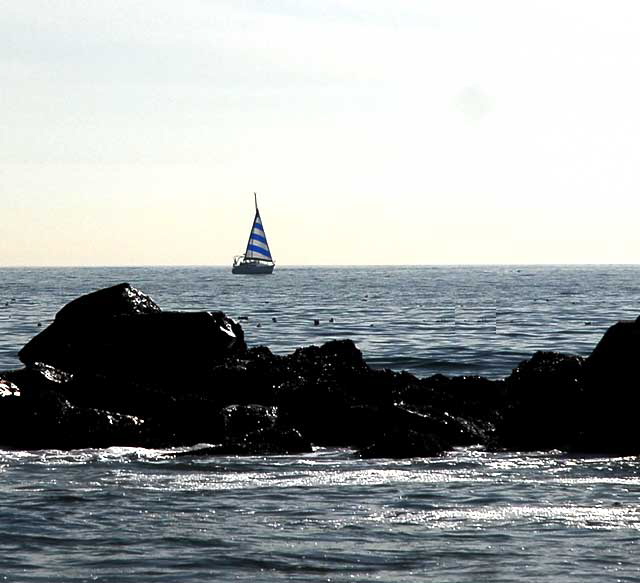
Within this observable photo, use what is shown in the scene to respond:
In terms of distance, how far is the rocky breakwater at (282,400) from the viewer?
22.4m

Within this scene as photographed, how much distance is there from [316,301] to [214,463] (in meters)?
79.2

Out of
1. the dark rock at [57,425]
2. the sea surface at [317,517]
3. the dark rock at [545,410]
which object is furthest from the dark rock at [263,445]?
the dark rock at [545,410]

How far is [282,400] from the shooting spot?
24797 mm

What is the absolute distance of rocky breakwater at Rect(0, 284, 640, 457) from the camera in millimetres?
22359

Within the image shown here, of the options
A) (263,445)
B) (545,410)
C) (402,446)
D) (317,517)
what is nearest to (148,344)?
(263,445)

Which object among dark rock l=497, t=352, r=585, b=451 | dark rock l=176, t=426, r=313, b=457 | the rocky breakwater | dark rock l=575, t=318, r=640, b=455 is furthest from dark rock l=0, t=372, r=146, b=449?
dark rock l=575, t=318, r=640, b=455

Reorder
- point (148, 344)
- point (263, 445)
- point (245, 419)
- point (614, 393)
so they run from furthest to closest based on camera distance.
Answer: point (148, 344)
point (245, 419)
point (614, 393)
point (263, 445)

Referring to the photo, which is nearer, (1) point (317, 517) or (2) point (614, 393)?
(1) point (317, 517)

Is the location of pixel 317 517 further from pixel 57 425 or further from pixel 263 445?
pixel 57 425

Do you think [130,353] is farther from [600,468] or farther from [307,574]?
[307,574]

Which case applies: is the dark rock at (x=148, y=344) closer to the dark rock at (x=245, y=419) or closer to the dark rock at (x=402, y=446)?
the dark rock at (x=245, y=419)

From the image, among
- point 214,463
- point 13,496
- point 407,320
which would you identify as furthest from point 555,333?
point 13,496

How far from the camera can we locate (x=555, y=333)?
55.2 m

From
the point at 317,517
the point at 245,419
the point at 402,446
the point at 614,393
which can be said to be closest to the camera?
the point at 317,517
